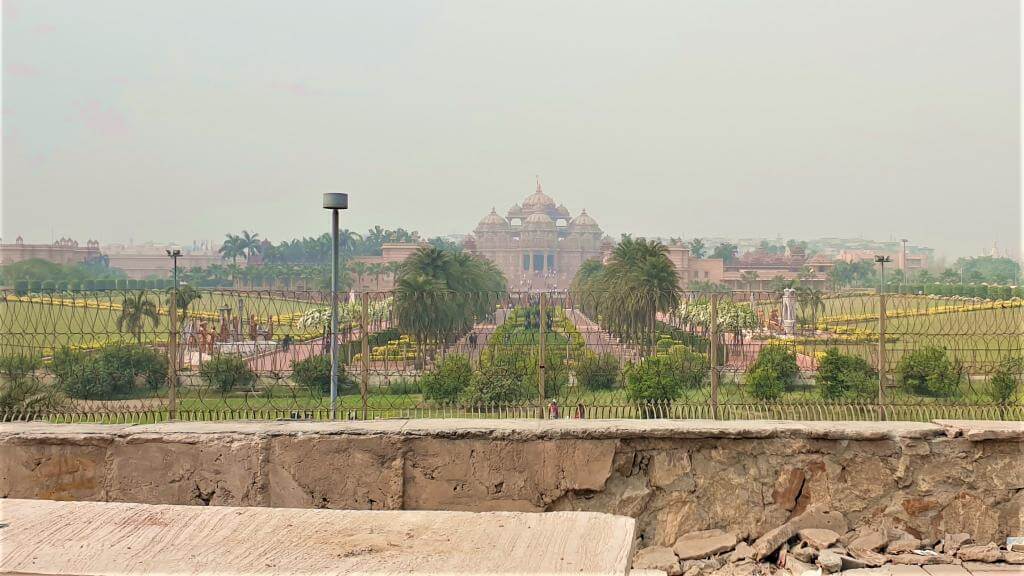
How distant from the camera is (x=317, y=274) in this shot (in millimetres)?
60781

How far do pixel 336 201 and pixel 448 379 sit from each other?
1.78 m

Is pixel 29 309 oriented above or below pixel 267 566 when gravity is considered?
above

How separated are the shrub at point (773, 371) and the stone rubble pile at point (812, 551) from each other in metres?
4.35

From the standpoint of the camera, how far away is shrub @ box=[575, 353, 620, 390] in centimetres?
665

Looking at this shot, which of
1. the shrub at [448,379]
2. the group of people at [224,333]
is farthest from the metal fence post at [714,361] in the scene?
the group of people at [224,333]

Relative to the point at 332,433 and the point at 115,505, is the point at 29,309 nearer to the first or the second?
the point at 332,433

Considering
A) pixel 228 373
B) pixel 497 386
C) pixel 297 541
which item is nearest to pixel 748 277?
pixel 497 386

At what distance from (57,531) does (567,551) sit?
1.36m

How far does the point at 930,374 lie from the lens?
7.66 metres

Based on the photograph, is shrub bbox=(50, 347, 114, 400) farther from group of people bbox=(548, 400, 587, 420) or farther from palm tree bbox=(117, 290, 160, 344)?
group of people bbox=(548, 400, 587, 420)

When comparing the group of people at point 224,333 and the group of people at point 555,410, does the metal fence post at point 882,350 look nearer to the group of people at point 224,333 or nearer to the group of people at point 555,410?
the group of people at point 555,410

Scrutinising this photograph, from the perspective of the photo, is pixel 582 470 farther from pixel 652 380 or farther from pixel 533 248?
pixel 533 248

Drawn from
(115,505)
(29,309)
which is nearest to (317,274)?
(29,309)

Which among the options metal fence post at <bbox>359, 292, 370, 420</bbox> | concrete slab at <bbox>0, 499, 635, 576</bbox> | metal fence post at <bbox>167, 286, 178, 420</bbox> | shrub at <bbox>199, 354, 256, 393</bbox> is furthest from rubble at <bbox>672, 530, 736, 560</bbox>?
shrub at <bbox>199, 354, 256, 393</bbox>
